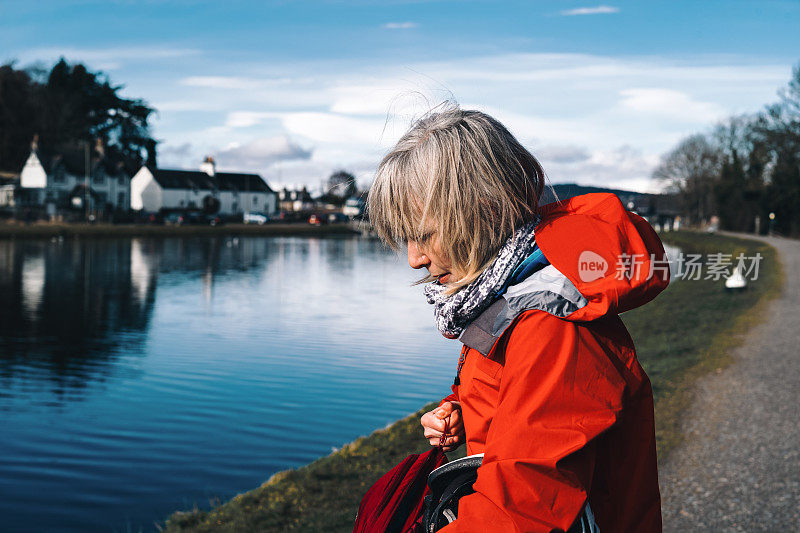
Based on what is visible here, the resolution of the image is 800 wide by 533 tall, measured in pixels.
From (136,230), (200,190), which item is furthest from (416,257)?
(200,190)

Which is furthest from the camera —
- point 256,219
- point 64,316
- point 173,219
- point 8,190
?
point 256,219

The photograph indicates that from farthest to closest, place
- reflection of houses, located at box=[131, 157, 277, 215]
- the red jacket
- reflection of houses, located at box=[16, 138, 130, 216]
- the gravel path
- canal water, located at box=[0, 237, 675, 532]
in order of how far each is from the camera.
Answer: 1. reflection of houses, located at box=[131, 157, 277, 215]
2. reflection of houses, located at box=[16, 138, 130, 216]
3. canal water, located at box=[0, 237, 675, 532]
4. the gravel path
5. the red jacket

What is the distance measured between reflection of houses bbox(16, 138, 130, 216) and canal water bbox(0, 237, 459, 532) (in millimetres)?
45910

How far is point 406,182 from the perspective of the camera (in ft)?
5.57

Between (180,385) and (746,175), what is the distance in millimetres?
59213

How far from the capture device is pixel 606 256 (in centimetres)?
147

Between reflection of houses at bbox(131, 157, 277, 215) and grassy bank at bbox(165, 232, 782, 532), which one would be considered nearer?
grassy bank at bbox(165, 232, 782, 532)

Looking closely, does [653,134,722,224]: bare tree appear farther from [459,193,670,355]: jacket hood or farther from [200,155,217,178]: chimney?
[459,193,670,355]: jacket hood

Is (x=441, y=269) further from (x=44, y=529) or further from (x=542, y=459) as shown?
(x=44, y=529)

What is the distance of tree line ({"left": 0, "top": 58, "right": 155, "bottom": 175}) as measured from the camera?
7844 cm

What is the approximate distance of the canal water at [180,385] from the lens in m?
7.75

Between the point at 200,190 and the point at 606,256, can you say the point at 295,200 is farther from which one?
the point at 606,256

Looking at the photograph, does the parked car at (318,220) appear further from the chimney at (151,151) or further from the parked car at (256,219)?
the chimney at (151,151)

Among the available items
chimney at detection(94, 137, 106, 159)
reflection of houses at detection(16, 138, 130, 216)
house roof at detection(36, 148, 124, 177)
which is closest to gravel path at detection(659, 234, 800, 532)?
reflection of houses at detection(16, 138, 130, 216)
